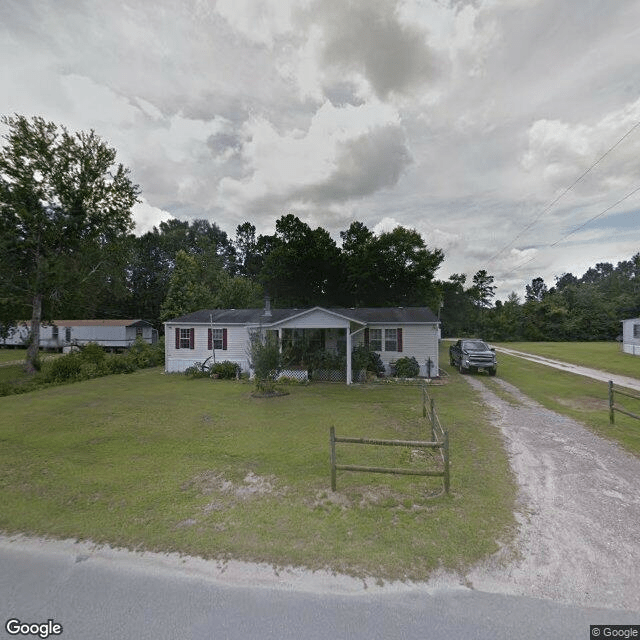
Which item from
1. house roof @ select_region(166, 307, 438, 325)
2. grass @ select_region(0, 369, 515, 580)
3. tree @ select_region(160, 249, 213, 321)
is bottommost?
grass @ select_region(0, 369, 515, 580)

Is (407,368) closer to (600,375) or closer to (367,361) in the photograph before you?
(367,361)

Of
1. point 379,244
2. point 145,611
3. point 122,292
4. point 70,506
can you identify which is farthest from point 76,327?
point 145,611

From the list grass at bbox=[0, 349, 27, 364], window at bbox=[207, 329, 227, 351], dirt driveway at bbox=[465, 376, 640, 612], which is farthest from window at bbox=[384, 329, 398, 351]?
grass at bbox=[0, 349, 27, 364]

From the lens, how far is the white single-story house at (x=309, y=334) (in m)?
17.7

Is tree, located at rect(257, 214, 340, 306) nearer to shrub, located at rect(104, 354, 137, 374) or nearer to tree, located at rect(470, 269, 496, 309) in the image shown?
shrub, located at rect(104, 354, 137, 374)

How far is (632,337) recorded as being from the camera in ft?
85.8

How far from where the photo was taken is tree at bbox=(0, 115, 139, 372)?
20188 millimetres

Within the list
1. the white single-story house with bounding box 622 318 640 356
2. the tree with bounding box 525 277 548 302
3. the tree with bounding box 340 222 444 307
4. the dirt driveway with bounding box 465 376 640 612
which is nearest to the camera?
the dirt driveway with bounding box 465 376 640 612

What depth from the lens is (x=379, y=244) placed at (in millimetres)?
33469

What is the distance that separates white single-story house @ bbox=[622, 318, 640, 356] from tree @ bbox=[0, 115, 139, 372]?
3942 cm

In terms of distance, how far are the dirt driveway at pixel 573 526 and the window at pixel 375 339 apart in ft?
35.9

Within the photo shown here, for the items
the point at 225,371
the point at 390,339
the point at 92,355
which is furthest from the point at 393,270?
the point at 92,355

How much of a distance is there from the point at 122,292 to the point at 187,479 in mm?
22924

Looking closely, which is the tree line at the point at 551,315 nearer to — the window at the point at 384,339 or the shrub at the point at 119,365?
the window at the point at 384,339
